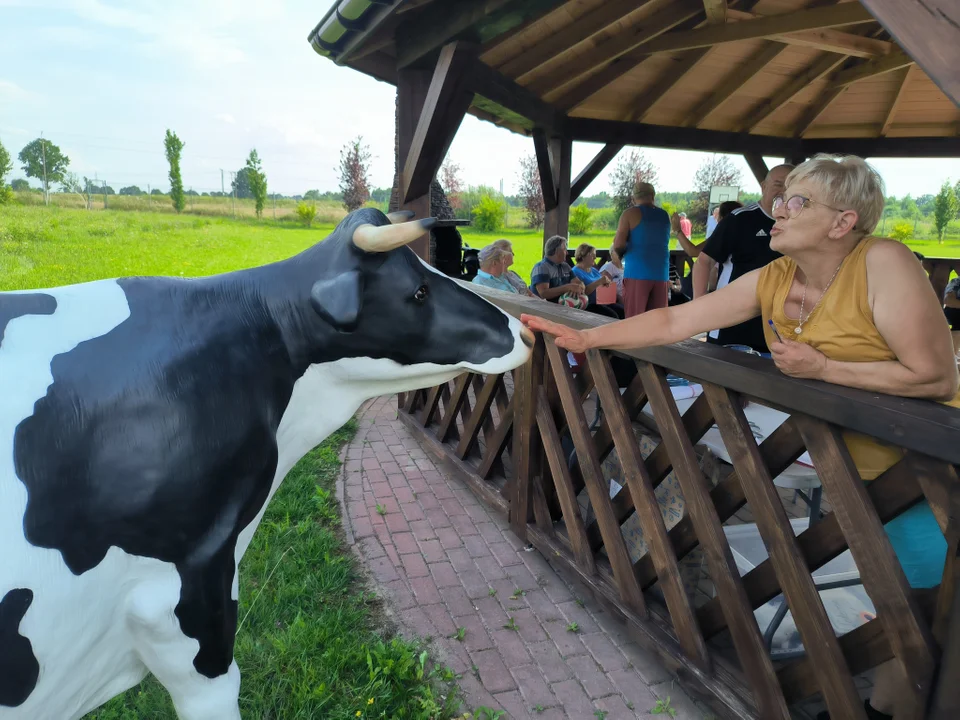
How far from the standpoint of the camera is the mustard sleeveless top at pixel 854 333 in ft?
4.74

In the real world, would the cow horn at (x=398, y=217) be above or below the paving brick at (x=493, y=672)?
above

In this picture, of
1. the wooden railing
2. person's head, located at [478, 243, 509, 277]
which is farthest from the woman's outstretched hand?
person's head, located at [478, 243, 509, 277]

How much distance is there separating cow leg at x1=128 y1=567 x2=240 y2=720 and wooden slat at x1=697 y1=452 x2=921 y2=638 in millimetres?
1495

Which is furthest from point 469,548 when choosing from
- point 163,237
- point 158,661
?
point 163,237

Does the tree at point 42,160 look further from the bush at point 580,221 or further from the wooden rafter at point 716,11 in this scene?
the wooden rafter at point 716,11

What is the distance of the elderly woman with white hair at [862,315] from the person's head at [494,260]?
2.79m

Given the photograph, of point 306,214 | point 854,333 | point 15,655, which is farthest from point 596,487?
point 306,214

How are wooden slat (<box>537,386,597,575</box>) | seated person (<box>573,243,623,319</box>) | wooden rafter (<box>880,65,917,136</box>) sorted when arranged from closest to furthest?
wooden slat (<box>537,386,597,575</box>) → wooden rafter (<box>880,65,917,136</box>) → seated person (<box>573,243,623,319</box>)

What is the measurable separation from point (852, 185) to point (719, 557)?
1168 mm

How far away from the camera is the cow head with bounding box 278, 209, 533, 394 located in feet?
3.97

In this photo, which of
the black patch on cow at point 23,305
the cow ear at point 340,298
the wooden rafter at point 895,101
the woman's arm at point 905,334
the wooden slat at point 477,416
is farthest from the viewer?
the wooden rafter at point 895,101

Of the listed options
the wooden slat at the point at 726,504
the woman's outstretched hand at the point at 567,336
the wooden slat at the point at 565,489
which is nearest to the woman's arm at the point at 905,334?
the wooden slat at the point at 726,504

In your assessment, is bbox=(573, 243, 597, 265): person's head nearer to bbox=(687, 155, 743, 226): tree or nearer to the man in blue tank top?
the man in blue tank top

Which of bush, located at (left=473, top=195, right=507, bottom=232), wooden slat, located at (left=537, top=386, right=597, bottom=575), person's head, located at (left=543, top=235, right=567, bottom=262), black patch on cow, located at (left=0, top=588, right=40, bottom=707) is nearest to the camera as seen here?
black patch on cow, located at (left=0, top=588, right=40, bottom=707)
